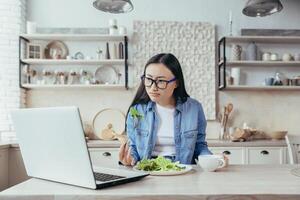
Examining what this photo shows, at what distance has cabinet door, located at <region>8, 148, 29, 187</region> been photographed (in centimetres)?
337

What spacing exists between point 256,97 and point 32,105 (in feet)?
8.63

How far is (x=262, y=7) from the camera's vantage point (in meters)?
2.63

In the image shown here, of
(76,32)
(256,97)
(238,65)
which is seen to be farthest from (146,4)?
(256,97)

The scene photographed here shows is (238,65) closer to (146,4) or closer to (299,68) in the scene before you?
(299,68)

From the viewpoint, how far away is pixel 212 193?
3.35ft

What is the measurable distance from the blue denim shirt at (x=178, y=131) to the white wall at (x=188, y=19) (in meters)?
2.16

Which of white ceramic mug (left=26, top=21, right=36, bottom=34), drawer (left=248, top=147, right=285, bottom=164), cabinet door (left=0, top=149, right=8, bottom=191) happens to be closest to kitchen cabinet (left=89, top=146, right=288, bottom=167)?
drawer (left=248, top=147, right=285, bottom=164)

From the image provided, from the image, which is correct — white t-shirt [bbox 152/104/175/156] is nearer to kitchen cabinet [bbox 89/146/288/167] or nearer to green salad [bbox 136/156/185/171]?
green salad [bbox 136/156/185/171]

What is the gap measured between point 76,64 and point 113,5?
59.6 inches

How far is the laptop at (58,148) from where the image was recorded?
3.30 feet

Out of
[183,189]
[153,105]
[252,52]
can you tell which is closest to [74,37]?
[252,52]

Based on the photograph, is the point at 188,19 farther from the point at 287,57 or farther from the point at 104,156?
the point at 104,156

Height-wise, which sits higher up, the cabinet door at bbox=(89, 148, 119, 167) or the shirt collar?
the shirt collar

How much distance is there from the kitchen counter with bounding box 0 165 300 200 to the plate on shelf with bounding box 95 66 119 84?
8.92 ft
